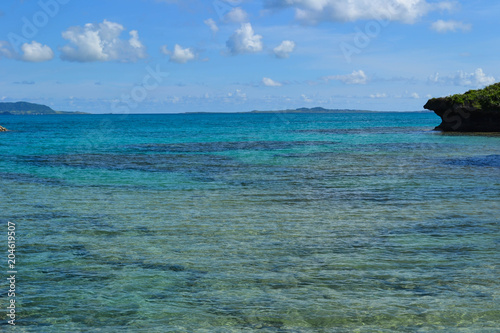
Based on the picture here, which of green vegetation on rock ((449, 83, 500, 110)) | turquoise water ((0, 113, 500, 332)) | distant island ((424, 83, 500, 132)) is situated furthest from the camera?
distant island ((424, 83, 500, 132))

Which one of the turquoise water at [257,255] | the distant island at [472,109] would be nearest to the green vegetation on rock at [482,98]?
the distant island at [472,109]

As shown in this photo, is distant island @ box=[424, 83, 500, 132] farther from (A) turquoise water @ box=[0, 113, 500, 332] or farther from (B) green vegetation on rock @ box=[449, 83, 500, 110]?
(A) turquoise water @ box=[0, 113, 500, 332]

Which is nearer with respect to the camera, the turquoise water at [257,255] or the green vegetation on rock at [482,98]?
the turquoise water at [257,255]

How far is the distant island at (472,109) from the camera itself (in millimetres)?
61156

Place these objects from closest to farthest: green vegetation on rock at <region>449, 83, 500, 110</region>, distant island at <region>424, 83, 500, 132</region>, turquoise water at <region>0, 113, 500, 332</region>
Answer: turquoise water at <region>0, 113, 500, 332</region>
green vegetation on rock at <region>449, 83, 500, 110</region>
distant island at <region>424, 83, 500, 132</region>

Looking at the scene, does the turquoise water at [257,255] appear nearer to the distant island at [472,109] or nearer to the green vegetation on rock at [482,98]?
the green vegetation on rock at [482,98]

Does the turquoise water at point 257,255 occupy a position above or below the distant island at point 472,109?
below

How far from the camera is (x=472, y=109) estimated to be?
63.0 m

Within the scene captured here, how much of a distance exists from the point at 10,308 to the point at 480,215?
12601 mm

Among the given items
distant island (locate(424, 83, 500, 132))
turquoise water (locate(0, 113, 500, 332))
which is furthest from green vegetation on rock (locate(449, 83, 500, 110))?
turquoise water (locate(0, 113, 500, 332))

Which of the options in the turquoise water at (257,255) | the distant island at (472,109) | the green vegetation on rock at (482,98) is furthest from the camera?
the distant island at (472,109)

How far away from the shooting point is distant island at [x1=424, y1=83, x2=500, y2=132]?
61.2 m

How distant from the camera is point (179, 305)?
847 centimetres

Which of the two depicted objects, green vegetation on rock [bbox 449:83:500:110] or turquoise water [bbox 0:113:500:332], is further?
green vegetation on rock [bbox 449:83:500:110]
